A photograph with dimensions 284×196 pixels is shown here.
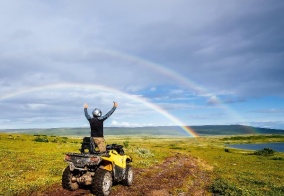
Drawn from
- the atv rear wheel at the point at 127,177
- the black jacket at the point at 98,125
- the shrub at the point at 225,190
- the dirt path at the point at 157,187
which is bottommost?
the shrub at the point at 225,190

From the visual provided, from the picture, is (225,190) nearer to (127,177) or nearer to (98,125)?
(127,177)

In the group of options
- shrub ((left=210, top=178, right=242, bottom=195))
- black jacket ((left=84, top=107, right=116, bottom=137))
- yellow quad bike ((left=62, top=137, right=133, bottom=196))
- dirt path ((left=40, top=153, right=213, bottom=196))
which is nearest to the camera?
yellow quad bike ((left=62, top=137, right=133, bottom=196))

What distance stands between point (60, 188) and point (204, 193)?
8764mm

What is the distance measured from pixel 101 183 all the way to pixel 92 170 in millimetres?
1133

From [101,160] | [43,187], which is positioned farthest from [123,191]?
[43,187]

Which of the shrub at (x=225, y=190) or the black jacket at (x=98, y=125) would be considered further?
the shrub at (x=225, y=190)

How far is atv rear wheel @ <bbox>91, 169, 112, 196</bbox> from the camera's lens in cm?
1413

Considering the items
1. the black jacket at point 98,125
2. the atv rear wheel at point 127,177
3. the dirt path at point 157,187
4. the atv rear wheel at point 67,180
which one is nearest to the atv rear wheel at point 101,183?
the dirt path at point 157,187

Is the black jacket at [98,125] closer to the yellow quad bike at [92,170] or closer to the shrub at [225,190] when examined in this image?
the yellow quad bike at [92,170]

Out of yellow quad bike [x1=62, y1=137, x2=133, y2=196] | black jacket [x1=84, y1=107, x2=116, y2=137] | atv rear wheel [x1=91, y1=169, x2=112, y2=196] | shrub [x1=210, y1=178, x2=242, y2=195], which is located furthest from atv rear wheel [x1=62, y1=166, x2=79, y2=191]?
shrub [x1=210, y1=178, x2=242, y2=195]

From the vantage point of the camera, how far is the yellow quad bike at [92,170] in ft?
46.7

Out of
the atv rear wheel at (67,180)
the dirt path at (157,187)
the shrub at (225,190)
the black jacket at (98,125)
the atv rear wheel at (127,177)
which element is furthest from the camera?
the shrub at (225,190)

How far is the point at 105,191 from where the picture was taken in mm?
14500

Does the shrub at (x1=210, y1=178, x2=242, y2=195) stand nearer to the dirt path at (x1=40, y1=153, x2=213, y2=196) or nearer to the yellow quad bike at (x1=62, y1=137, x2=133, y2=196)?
the dirt path at (x1=40, y1=153, x2=213, y2=196)
